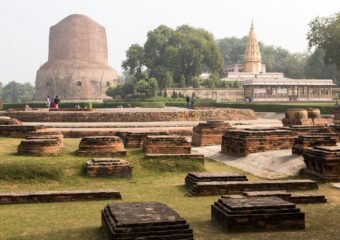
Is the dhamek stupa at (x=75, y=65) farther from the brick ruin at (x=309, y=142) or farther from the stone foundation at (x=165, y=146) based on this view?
the brick ruin at (x=309, y=142)

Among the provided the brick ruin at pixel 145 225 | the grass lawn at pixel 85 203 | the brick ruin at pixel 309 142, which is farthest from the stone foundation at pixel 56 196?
the brick ruin at pixel 309 142

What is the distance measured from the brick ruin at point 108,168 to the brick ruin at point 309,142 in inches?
116

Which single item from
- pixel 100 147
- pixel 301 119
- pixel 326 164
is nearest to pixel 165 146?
pixel 100 147

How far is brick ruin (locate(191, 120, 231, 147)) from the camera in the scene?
11.9 meters

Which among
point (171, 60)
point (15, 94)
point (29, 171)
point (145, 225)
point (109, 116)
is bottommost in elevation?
point (29, 171)

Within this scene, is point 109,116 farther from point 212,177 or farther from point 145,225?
point 145,225

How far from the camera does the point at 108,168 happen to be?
24.9 feet

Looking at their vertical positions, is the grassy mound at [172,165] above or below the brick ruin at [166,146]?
below

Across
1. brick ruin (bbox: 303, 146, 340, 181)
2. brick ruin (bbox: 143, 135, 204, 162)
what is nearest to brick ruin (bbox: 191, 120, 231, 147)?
brick ruin (bbox: 143, 135, 204, 162)

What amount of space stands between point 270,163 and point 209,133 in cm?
358

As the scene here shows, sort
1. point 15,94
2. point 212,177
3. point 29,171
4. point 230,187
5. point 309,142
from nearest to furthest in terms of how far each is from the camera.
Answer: point 230,187 → point 212,177 → point 29,171 → point 309,142 → point 15,94

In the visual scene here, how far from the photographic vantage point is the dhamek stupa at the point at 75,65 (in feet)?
172

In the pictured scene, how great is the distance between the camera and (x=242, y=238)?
4.12 metres

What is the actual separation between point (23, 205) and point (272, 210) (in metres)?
2.85
